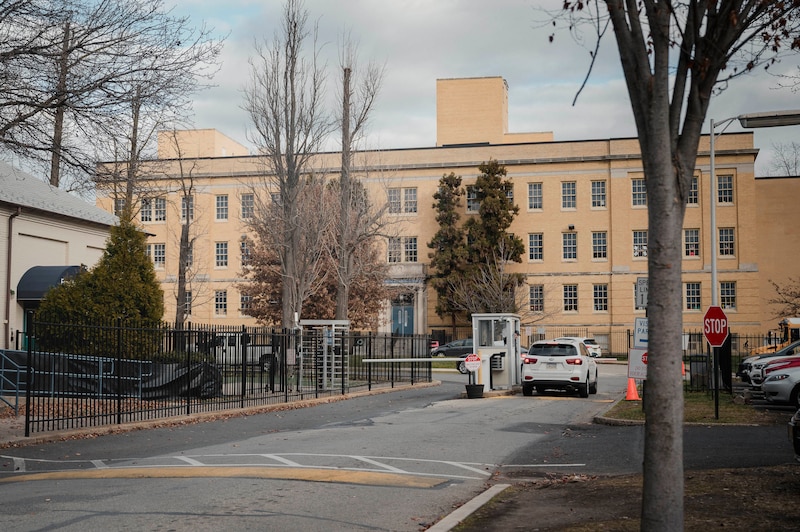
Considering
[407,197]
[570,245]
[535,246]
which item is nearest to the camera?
[570,245]

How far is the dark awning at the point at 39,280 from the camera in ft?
100

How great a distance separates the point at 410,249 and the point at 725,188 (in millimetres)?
22256

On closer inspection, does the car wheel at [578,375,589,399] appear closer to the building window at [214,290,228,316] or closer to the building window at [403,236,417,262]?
the building window at [403,236,417,262]

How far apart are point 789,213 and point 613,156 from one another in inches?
524

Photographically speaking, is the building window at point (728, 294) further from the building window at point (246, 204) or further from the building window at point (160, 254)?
the building window at point (160, 254)

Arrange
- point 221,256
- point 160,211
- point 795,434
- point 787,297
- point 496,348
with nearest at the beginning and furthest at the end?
1. point 795,434
2. point 496,348
3. point 787,297
4. point 160,211
5. point 221,256

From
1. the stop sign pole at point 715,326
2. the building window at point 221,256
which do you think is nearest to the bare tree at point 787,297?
the stop sign pole at point 715,326

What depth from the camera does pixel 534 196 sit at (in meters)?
63.8

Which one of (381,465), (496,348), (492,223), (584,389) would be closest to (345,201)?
(496,348)

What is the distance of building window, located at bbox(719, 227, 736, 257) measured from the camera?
60719 millimetres

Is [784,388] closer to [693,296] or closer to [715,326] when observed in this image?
[715,326]

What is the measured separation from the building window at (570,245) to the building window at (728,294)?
32.8ft

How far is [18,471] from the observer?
12.7 m

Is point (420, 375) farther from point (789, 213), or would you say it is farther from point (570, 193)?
point (789, 213)
